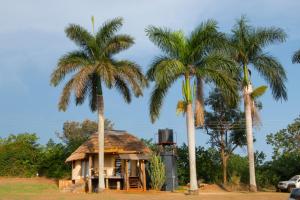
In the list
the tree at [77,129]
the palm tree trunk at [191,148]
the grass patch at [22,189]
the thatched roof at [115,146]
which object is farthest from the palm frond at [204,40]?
the tree at [77,129]

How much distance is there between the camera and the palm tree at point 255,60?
111 ft

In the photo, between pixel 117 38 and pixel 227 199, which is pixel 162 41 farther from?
pixel 227 199

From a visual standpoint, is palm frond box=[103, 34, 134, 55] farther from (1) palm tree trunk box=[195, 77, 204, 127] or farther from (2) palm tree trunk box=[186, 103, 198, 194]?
(2) palm tree trunk box=[186, 103, 198, 194]

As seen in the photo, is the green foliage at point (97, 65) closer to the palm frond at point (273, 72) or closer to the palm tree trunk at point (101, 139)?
the palm tree trunk at point (101, 139)

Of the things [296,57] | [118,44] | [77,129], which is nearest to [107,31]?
[118,44]

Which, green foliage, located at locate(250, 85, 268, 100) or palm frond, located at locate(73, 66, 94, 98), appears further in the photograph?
green foliage, located at locate(250, 85, 268, 100)

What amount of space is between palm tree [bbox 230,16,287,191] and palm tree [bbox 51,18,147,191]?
698 centimetres

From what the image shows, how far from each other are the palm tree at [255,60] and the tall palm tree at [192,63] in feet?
14.1

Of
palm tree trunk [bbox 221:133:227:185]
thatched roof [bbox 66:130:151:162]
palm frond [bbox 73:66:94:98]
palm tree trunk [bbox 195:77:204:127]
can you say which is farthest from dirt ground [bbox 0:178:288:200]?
palm frond [bbox 73:66:94:98]

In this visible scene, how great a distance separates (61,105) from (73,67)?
2.66 m

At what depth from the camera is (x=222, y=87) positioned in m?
29.1

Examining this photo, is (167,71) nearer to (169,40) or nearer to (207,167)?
(169,40)

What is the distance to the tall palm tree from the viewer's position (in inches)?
1139

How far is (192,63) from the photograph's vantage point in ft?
98.0
